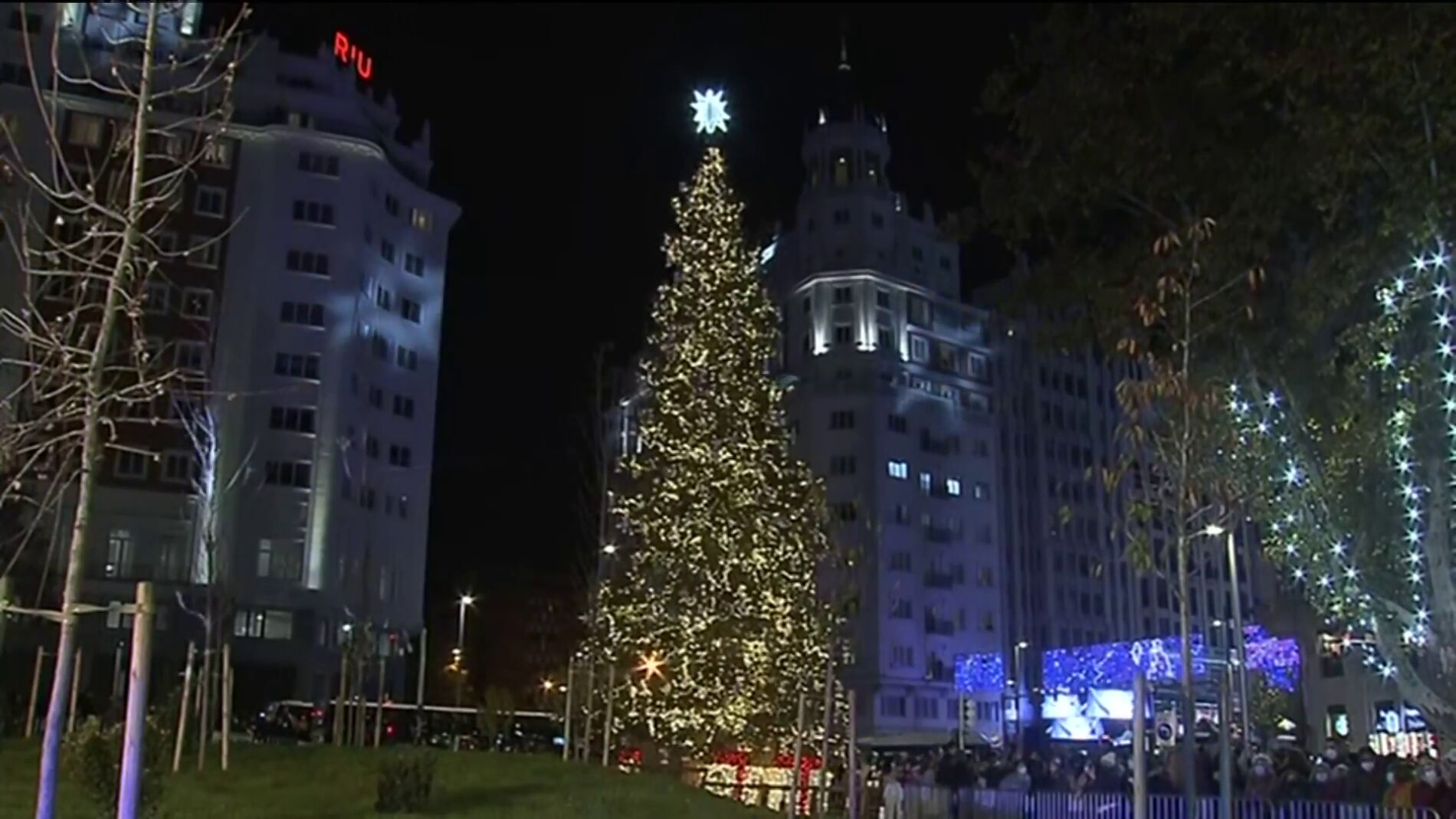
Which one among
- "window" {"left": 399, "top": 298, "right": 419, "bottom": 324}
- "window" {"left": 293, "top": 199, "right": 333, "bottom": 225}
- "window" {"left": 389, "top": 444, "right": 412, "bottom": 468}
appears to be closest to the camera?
"window" {"left": 293, "top": 199, "right": 333, "bottom": 225}

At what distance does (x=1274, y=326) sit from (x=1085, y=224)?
2.93m

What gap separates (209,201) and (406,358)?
487 inches

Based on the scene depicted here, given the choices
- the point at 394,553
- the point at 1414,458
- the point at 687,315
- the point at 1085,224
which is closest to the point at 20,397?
the point at 1085,224

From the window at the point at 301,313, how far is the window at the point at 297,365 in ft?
5.15

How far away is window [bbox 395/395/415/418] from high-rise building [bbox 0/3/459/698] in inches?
5.6

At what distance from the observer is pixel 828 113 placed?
9975 centimetres

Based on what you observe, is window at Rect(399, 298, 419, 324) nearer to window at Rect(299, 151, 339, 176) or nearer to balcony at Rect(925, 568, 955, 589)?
window at Rect(299, 151, 339, 176)

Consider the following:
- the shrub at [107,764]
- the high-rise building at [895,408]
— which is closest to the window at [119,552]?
the high-rise building at [895,408]

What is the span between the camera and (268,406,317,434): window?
6575 cm

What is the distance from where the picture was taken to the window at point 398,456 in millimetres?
71500

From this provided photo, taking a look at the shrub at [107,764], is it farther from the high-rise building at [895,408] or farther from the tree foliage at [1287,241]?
the high-rise building at [895,408]

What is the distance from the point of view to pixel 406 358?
73125 mm

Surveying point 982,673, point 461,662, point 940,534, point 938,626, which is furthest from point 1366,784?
point 940,534

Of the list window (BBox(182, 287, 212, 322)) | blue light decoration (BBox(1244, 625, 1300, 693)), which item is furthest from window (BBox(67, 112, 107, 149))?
blue light decoration (BBox(1244, 625, 1300, 693))
